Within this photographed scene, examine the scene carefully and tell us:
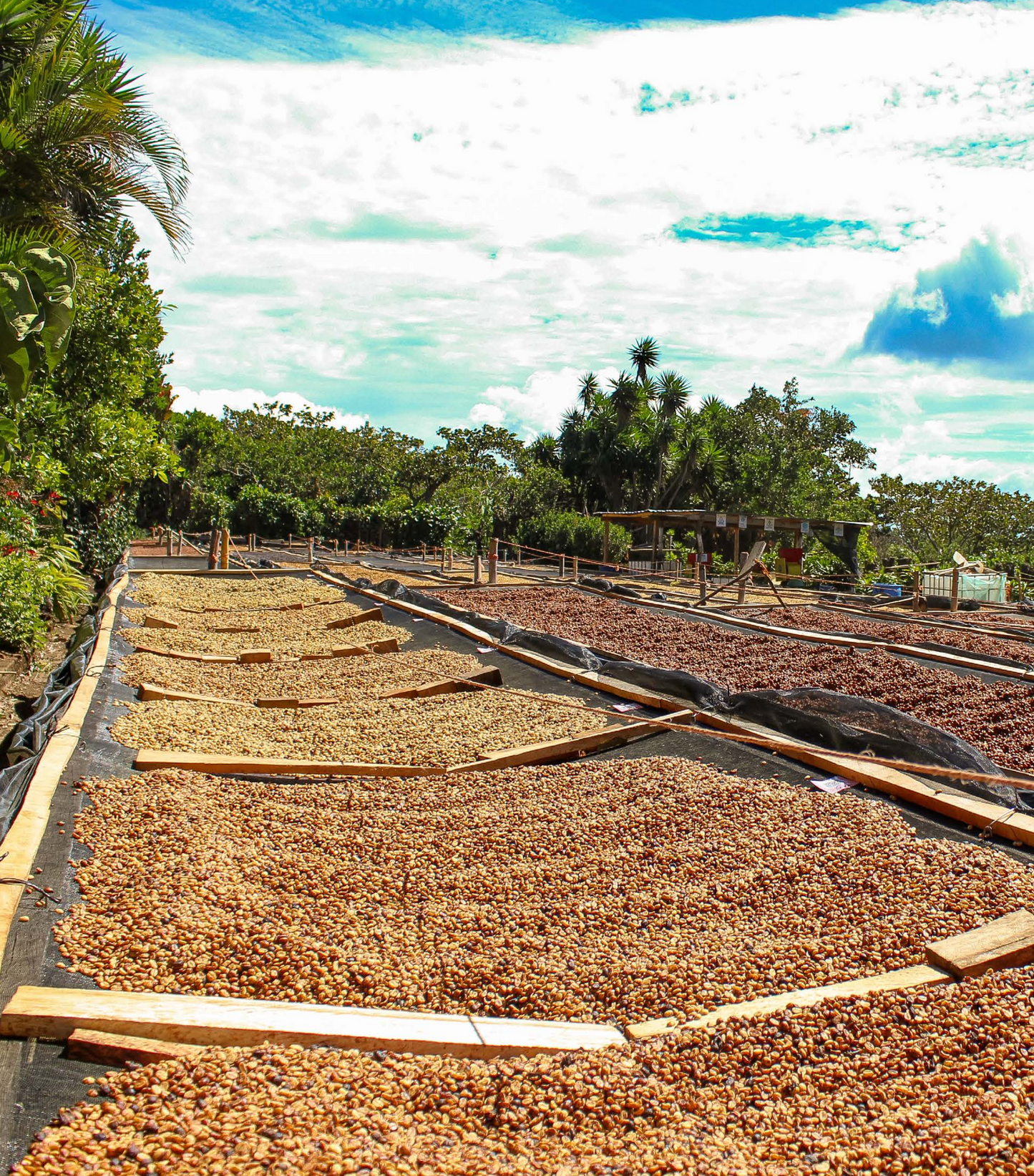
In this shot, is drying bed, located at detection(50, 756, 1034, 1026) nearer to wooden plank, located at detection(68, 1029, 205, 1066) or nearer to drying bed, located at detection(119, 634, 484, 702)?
wooden plank, located at detection(68, 1029, 205, 1066)

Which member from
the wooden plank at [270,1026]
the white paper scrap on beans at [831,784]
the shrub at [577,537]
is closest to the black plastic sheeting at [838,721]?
the white paper scrap on beans at [831,784]

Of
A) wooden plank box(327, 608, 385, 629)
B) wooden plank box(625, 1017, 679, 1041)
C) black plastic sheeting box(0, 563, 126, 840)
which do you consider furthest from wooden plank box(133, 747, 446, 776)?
wooden plank box(327, 608, 385, 629)

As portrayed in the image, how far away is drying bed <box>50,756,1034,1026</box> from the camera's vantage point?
2.81m

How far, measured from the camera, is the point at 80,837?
3781mm

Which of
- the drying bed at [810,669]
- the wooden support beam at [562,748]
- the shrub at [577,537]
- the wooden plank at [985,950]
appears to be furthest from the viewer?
the shrub at [577,537]

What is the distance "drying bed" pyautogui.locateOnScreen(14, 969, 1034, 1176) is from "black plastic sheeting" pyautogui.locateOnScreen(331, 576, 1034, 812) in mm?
2250

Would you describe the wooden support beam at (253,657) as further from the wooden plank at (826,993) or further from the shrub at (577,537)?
the shrub at (577,537)

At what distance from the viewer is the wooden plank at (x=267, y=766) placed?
4906 mm

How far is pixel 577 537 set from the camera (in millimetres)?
30594

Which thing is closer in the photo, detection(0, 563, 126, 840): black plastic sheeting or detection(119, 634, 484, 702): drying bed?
detection(0, 563, 126, 840): black plastic sheeting

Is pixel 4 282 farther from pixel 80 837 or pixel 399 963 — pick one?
pixel 399 963

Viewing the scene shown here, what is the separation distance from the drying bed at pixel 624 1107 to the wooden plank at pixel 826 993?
2.8 inches

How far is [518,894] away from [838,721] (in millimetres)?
2710


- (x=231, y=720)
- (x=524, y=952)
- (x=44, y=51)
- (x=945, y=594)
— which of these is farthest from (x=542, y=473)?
(x=524, y=952)
